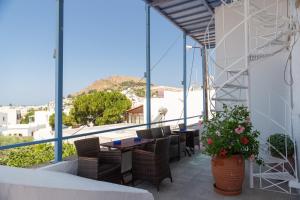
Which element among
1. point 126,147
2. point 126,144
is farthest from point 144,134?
point 126,147

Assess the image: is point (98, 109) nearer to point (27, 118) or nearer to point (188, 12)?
point (188, 12)

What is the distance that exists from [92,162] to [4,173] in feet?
6.65

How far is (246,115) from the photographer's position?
347 centimetres

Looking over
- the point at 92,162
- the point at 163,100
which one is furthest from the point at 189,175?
the point at 163,100

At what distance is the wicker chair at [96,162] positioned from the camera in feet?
10.4

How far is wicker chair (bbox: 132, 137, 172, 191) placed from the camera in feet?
11.6

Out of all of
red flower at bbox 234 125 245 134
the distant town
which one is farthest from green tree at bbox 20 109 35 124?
red flower at bbox 234 125 245 134

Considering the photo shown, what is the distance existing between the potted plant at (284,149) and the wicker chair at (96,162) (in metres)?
2.45

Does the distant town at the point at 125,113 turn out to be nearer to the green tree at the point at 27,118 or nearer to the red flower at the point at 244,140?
the green tree at the point at 27,118

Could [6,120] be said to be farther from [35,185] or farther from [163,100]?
[35,185]

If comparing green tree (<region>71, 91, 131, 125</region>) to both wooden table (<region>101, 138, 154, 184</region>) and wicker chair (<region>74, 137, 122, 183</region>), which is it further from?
wicker chair (<region>74, 137, 122, 183</region>)

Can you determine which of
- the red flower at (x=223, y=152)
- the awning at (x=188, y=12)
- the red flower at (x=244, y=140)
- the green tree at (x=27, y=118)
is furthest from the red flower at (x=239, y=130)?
the green tree at (x=27, y=118)

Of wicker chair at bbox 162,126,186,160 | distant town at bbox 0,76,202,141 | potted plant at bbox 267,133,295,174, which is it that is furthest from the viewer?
distant town at bbox 0,76,202,141

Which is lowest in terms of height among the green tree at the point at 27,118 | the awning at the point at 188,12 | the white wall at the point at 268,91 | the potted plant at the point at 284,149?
the green tree at the point at 27,118
